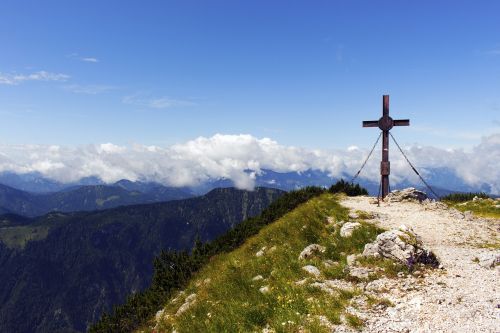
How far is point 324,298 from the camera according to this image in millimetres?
11578

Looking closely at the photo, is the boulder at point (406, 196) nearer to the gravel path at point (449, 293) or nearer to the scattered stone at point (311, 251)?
the gravel path at point (449, 293)

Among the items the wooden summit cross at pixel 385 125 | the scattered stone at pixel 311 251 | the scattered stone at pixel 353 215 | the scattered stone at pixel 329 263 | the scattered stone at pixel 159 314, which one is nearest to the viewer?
the scattered stone at pixel 329 263

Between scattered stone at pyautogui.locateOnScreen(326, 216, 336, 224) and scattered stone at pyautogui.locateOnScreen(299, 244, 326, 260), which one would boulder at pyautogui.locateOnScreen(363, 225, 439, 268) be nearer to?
scattered stone at pyautogui.locateOnScreen(299, 244, 326, 260)

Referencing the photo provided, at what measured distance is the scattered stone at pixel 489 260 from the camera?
44.6ft

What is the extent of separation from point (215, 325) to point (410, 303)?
607 centimetres

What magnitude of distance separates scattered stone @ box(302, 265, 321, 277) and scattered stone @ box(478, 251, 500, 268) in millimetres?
5953

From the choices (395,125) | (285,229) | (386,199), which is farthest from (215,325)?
(395,125)

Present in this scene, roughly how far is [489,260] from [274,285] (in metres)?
8.02

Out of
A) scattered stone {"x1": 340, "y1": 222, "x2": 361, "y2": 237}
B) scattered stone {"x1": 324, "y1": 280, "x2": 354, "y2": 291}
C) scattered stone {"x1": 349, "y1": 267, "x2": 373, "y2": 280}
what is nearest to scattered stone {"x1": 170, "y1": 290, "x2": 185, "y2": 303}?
scattered stone {"x1": 340, "y1": 222, "x2": 361, "y2": 237}

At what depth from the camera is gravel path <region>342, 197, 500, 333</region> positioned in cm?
945

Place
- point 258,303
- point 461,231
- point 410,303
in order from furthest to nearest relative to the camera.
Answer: point 461,231 < point 258,303 < point 410,303

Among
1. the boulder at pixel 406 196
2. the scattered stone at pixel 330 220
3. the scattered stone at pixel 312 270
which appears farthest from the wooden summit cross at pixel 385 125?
the scattered stone at pixel 312 270

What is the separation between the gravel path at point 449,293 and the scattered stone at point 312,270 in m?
2.44

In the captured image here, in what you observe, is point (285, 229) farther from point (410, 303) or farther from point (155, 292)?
point (410, 303)
